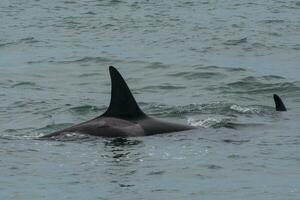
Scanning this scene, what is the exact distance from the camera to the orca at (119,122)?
544 inches

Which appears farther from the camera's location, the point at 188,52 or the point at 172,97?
the point at 188,52

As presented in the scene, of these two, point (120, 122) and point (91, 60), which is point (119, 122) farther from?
point (91, 60)

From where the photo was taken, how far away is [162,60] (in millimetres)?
26453

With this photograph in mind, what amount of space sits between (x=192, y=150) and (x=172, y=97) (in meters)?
6.82

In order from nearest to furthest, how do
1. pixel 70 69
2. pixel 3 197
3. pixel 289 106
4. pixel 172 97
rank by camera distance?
pixel 3 197
pixel 289 106
pixel 172 97
pixel 70 69

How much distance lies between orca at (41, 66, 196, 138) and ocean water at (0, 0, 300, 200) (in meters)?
0.21

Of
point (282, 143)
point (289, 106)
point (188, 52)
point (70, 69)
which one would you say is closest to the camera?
point (282, 143)

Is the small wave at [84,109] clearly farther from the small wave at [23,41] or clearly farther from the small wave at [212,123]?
the small wave at [23,41]

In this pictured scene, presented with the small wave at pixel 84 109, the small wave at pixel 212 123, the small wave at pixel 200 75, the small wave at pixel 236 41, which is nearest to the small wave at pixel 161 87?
the small wave at pixel 200 75

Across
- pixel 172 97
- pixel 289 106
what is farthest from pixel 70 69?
pixel 289 106

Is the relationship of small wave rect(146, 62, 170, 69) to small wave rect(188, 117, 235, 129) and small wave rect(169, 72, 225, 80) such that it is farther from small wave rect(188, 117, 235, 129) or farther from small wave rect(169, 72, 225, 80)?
small wave rect(188, 117, 235, 129)

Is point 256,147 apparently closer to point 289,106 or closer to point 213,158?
point 213,158

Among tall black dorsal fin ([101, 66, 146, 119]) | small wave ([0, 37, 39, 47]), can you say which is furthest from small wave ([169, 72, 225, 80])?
tall black dorsal fin ([101, 66, 146, 119])

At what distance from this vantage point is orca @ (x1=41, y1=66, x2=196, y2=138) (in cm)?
1382
